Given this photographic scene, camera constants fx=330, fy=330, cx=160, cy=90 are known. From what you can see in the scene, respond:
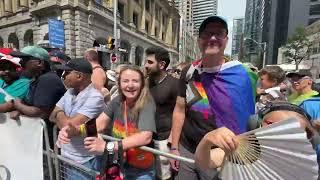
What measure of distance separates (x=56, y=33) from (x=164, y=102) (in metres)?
20.9

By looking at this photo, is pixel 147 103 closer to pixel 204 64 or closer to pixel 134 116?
pixel 134 116

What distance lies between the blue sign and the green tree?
134ft

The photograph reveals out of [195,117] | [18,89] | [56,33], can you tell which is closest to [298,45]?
[56,33]

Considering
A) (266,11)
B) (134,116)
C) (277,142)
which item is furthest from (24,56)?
(266,11)

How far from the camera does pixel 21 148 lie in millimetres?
3570

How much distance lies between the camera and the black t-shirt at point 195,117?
2.54m

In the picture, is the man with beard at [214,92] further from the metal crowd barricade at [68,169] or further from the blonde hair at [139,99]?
the metal crowd barricade at [68,169]

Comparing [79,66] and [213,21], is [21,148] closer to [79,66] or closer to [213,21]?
[79,66]

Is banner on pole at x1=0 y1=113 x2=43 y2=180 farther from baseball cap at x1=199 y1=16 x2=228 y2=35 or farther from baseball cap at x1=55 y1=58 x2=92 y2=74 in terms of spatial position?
baseball cap at x1=199 y1=16 x2=228 y2=35

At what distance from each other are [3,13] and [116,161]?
37.8 m

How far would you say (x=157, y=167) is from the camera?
10.00 ft

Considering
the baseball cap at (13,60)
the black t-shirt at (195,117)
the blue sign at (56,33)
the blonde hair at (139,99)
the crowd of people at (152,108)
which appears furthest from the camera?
the blue sign at (56,33)

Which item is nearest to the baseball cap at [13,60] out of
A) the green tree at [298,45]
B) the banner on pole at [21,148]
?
the banner on pole at [21,148]

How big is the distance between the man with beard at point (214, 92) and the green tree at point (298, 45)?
54506mm
